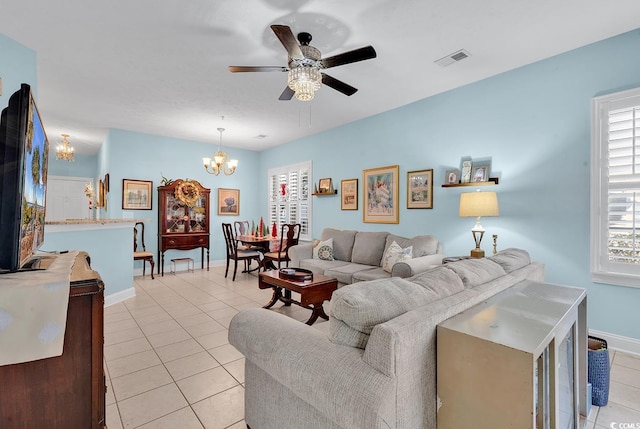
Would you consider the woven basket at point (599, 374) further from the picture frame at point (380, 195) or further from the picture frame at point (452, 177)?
the picture frame at point (380, 195)

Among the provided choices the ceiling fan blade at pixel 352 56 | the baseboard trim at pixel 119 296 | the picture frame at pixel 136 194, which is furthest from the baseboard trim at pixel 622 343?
the picture frame at pixel 136 194

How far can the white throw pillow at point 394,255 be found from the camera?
3673mm

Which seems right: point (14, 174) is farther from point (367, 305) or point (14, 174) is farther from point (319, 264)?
point (319, 264)

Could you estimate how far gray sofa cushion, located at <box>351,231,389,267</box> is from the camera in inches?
168

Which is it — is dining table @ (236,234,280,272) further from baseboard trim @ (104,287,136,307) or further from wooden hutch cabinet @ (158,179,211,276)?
baseboard trim @ (104,287,136,307)

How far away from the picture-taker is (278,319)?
4.90 feet

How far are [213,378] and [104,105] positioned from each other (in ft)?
14.1

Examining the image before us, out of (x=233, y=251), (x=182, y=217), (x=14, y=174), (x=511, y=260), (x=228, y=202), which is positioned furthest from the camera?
(x=228, y=202)

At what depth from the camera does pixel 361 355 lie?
1104mm

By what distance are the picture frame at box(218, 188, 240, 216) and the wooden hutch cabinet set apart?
1.49ft

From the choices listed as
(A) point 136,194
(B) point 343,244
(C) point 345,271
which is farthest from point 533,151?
(A) point 136,194

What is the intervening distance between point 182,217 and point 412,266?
196 inches

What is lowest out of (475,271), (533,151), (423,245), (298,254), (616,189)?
(298,254)

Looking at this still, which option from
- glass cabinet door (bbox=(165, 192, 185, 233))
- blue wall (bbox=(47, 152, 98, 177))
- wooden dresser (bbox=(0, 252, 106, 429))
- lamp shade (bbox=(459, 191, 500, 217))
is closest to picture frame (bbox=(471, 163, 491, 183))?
lamp shade (bbox=(459, 191, 500, 217))
